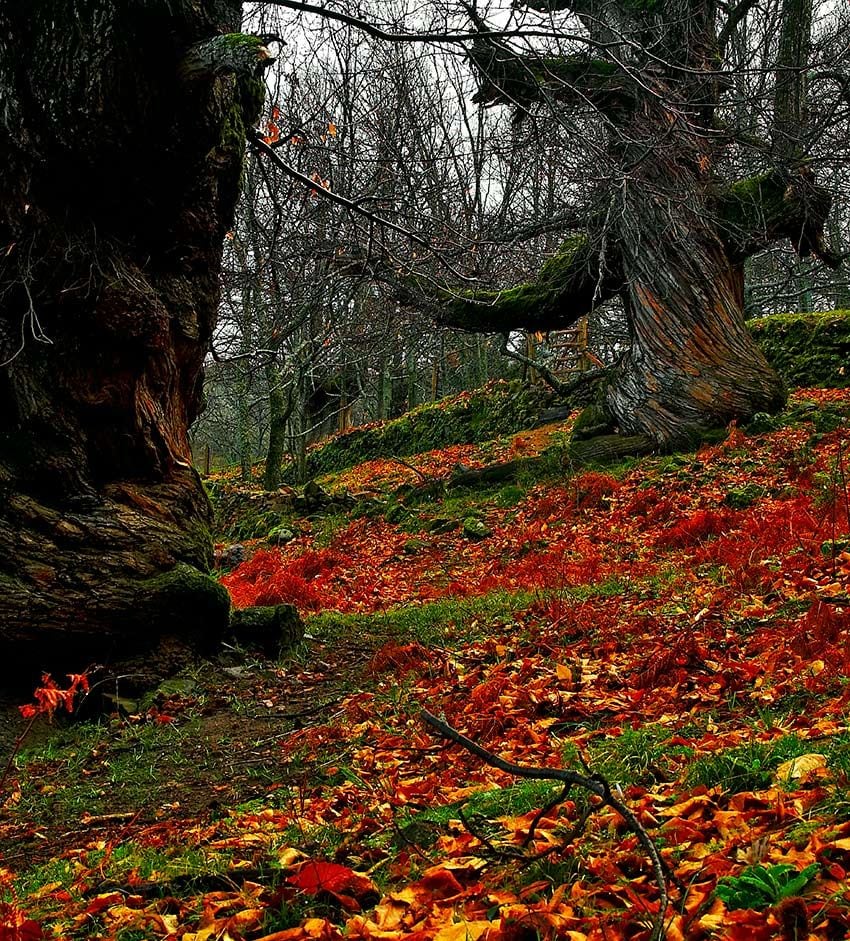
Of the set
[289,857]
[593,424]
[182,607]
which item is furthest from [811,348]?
[289,857]

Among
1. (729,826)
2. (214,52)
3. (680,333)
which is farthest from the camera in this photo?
(680,333)

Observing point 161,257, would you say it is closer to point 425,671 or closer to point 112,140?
point 112,140

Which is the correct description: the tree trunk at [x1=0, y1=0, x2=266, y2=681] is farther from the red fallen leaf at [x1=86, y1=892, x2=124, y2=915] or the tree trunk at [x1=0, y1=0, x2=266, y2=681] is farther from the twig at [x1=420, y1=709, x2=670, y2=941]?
the twig at [x1=420, y1=709, x2=670, y2=941]

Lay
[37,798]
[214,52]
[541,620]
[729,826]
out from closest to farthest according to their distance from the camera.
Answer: [729,826]
[37,798]
[214,52]
[541,620]

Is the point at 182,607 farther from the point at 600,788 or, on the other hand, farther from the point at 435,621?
the point at 600,788

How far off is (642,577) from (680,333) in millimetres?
5736

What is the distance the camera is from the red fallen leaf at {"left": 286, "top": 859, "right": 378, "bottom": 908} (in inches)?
74.5

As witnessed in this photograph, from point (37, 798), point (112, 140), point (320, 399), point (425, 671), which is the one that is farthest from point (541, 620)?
point (320, 399)

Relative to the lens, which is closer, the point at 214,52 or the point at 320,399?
the point at 214,52

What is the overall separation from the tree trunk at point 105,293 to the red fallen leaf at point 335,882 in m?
3.43

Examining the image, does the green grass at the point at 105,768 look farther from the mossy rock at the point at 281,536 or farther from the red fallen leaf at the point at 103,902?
the mossy rock at the point at 281,536

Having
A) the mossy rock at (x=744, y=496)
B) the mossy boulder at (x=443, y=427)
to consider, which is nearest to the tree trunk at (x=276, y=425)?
the mossy boulder at (x=443, y=427)

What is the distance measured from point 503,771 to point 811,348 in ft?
43.6

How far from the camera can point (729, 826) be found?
1.86 meters
